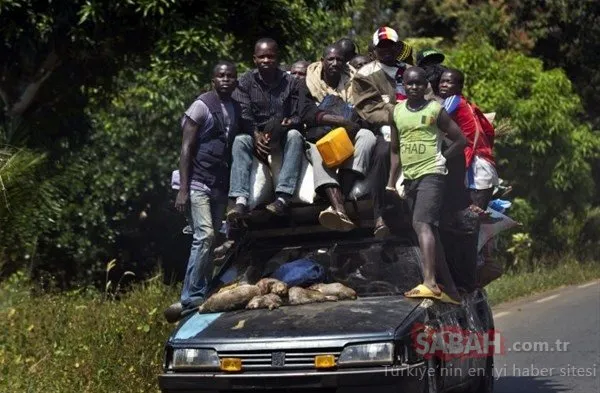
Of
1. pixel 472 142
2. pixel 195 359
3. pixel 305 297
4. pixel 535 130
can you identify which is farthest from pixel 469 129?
pixel 535 130

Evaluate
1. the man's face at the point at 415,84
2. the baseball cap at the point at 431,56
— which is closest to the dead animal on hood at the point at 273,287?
the man's face at the point at 415,84

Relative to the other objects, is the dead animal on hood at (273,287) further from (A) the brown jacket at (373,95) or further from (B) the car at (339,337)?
(A) the brown jacket at (373,95)

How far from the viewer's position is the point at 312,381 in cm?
729

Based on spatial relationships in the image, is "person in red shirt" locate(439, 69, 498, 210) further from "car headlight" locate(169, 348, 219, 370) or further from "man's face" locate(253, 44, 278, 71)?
"car headlight" locate(169, 348, 219, 370)

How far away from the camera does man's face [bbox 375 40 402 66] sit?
10.0 meters

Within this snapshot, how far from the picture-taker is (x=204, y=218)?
8898 mm

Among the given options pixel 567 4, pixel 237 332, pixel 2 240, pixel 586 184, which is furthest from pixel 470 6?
pixel 237 332

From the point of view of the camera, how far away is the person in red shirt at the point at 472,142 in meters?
9.56

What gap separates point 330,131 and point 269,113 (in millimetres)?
547

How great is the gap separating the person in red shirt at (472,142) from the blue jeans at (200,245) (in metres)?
2.07

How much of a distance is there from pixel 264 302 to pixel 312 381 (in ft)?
3.34

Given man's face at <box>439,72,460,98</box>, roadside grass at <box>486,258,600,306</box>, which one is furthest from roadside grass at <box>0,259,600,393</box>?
roadside grass at <box>486,258,600,306</box>

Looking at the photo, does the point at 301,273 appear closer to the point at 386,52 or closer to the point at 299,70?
the point at 299,70

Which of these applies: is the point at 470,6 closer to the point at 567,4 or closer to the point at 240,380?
the point at 567,4
